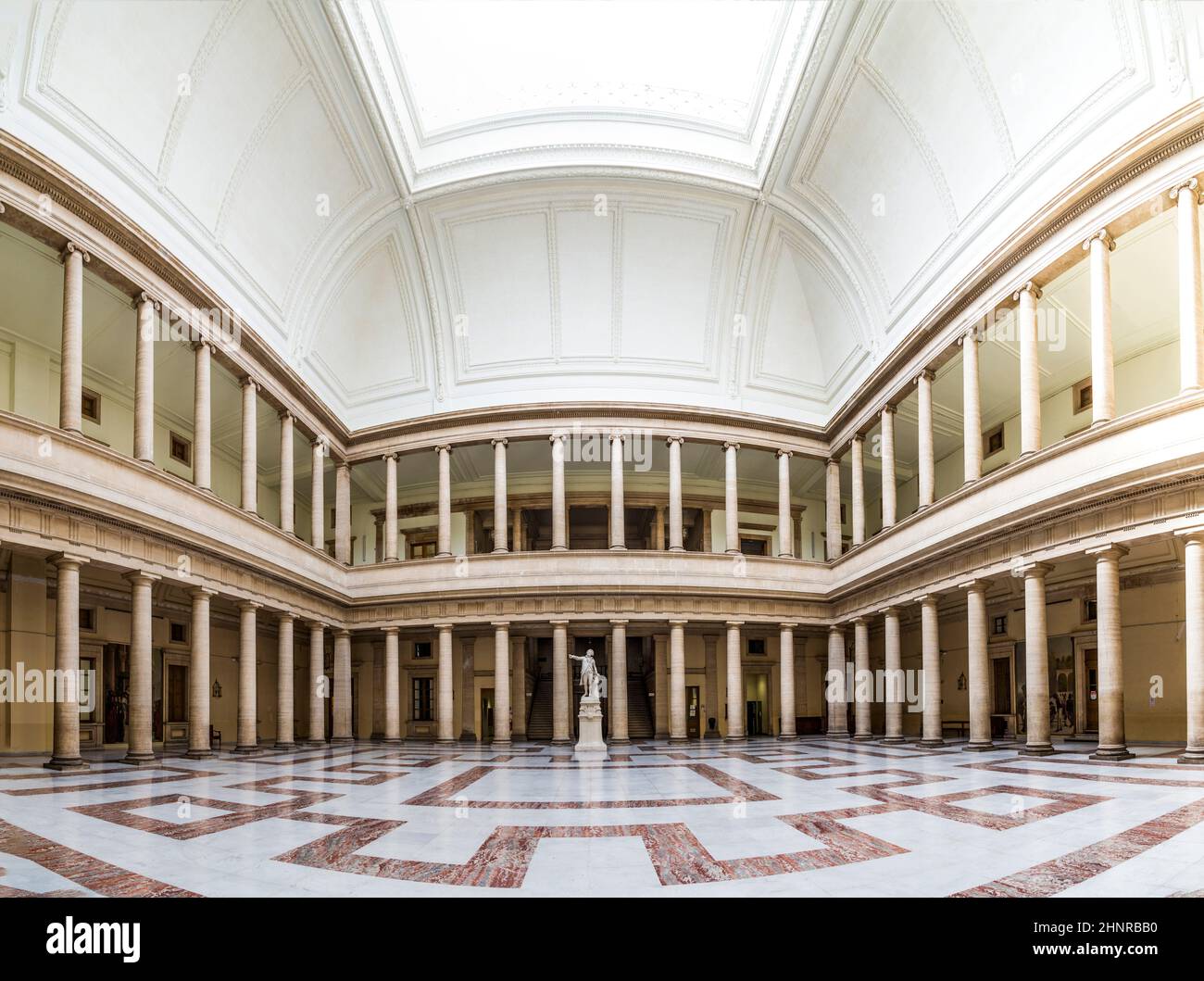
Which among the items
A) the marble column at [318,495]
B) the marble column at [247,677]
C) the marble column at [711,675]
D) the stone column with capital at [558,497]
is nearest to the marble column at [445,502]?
the stone column with capital at [558,497]

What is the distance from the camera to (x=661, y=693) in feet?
104

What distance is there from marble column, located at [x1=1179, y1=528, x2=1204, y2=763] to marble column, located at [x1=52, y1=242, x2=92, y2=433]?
20594mm

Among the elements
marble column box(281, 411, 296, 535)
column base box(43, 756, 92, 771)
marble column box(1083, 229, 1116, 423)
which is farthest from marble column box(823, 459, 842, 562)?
column base box(43, 756, 92, 771)

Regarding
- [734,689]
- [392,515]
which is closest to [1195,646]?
[734,689]

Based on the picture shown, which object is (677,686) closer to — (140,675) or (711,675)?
(711,675)

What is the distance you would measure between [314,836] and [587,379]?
79.3ft

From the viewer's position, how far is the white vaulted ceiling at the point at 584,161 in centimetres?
1722

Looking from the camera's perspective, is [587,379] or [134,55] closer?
[134,55]

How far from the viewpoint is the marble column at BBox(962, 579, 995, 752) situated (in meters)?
19.7

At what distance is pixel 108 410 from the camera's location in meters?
22.8

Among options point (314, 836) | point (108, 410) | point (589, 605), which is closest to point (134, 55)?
point (108, 410)

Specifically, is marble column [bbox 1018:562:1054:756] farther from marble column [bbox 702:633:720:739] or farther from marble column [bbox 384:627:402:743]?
marble column [bbox 384:627:402:743]

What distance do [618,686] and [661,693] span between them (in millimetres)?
4599

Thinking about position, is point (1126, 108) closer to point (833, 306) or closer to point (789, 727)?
point (833, 306)
